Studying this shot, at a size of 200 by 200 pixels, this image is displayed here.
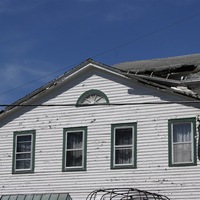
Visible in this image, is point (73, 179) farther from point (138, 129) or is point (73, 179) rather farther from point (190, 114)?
point (190, 114)

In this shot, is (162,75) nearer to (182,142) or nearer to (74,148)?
(182,142)

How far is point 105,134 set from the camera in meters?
26.4

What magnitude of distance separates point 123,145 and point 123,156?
446 millimetres

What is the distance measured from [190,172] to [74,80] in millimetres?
6819

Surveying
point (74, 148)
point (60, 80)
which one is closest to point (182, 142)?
point (74, 148)

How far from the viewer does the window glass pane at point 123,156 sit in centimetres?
2580

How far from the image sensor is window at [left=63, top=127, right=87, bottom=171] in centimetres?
2680

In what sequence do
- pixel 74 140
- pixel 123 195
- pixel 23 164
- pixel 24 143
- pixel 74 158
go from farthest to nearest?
pixel 24 143, pixel 23 164, pixel 74 140, pixel 74 158, pixel 123 195

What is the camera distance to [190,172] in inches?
954

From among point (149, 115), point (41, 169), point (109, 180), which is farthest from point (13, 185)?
point (149, 115)

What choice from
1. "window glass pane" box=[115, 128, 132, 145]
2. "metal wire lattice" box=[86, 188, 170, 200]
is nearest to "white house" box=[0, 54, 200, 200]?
"window glass pane" box=[115, 128, 132, 145]

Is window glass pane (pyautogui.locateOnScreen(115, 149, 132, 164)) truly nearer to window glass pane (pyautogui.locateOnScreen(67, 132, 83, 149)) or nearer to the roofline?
window glass pane (pyautogui.locateOnScreen(67, 132, 83, 149))

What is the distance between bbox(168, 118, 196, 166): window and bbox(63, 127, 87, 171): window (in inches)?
155

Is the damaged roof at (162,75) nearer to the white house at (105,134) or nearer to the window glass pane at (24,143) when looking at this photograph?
the white house at (105,134)
